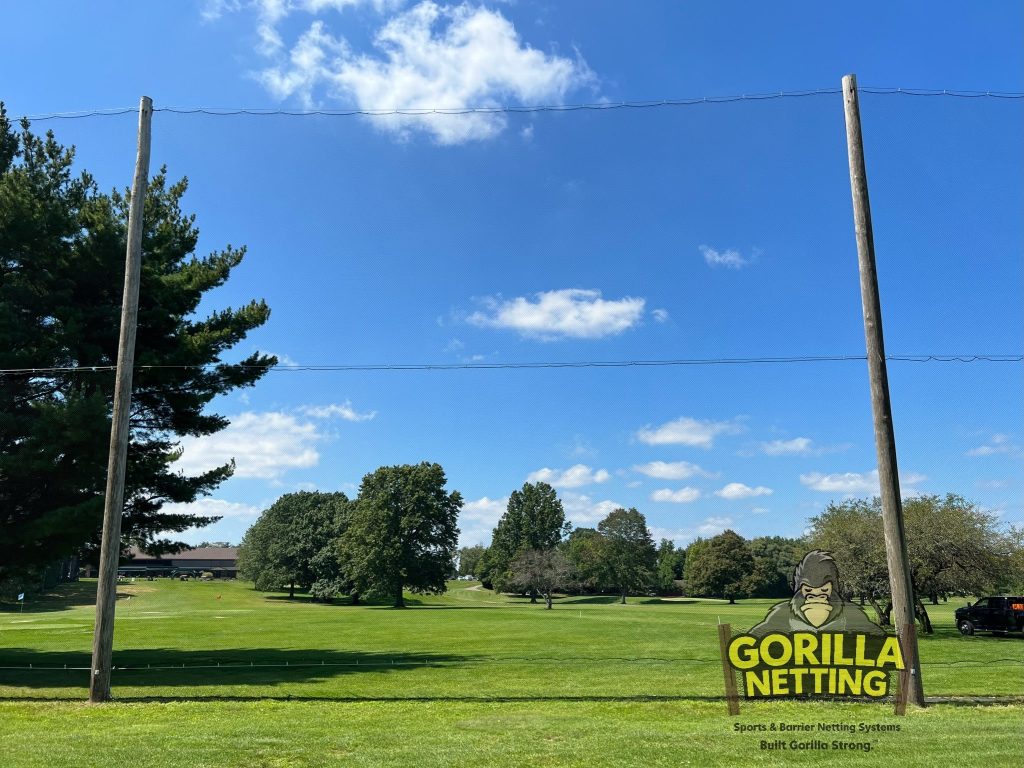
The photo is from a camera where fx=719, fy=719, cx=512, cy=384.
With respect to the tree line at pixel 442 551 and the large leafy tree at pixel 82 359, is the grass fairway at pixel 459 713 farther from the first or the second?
the tree line at pixel 442 551

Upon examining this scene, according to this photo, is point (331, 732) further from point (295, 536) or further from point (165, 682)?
point (295, 536)

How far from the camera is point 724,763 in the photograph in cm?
690

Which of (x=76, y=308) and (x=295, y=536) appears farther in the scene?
(x=295, y=536)

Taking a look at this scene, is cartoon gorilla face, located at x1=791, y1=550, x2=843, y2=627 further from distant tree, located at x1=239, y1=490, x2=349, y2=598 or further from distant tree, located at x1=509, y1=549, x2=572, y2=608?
distant tree, located at x1=239, y1=490, x2=349, y2=598

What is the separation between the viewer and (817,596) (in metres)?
8.70

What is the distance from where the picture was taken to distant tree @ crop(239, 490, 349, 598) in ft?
285

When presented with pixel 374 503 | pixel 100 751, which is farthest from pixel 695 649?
pixel 374 503

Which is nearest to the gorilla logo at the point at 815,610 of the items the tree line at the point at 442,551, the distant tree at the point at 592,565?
the tree line at the point at 442,551

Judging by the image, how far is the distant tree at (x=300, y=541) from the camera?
87000mm

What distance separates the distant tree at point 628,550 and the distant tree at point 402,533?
26.8 meters

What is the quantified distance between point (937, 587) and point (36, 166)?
120 feet

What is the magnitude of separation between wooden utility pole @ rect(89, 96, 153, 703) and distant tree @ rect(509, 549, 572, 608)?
74.9 meters

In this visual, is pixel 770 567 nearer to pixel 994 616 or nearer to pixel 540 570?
pixel 540 570

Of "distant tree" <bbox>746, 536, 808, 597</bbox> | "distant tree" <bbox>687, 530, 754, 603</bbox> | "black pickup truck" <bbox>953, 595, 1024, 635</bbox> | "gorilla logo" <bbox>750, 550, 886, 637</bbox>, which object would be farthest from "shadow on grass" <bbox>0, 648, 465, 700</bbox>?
"distant tree" <bbox>687, 530, 754, 603</bbox>
